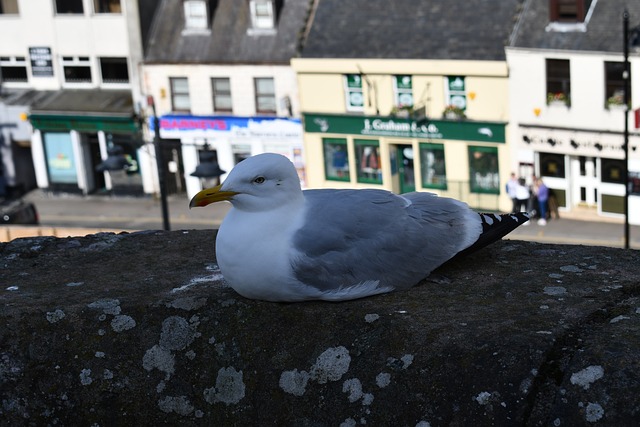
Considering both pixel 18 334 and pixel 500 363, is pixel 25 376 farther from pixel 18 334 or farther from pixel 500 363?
pixel 500 363

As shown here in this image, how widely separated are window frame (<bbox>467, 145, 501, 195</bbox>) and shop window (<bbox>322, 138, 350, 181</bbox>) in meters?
4.53

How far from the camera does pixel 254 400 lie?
19.3ft

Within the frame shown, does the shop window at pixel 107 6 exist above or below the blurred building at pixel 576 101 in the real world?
above

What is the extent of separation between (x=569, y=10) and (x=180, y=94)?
14.9 m

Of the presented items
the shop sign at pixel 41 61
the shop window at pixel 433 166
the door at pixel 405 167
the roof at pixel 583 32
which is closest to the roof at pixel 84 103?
the shop sign at pixel 41 61

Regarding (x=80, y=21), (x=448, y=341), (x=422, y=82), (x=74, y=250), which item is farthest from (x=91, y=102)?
(x=448, y=341)

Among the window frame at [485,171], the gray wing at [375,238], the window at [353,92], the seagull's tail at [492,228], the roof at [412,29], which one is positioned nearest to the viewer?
the gray wing at [375,238]

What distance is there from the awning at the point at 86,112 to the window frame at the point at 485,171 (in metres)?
12.8

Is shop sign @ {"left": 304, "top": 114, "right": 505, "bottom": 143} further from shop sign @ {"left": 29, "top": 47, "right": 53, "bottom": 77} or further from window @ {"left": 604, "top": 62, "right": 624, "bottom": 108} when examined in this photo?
shop sign @ {"left": 29, "top": 47, "right": 53, "bottom": 77}

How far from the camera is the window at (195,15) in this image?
1750 inches

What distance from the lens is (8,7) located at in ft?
159

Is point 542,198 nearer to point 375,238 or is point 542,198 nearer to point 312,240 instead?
point 375,238

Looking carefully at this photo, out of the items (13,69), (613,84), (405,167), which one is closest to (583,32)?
(613,84)

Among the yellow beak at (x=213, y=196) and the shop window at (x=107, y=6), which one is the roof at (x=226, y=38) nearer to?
the shop window at (x=107, y=6)
